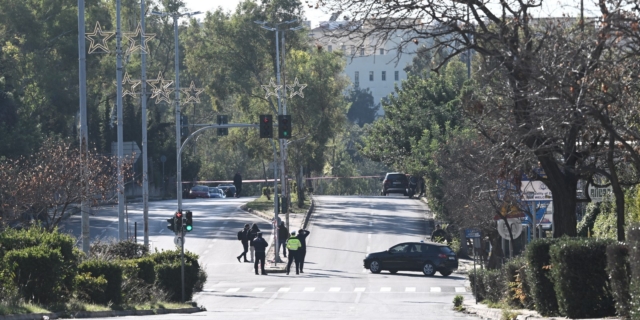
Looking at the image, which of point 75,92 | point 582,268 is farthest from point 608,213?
point 75,92

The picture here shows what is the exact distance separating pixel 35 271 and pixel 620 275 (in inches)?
464

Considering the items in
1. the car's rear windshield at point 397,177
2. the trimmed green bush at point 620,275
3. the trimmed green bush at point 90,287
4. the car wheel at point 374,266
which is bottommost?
the car wheel at point 374,266

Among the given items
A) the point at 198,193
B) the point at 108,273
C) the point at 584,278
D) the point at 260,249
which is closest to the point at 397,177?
the point at 198,193

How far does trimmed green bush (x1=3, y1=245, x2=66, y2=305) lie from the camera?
68.3 ft

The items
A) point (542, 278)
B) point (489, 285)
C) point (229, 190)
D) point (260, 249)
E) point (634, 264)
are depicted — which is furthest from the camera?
point (229, 190)

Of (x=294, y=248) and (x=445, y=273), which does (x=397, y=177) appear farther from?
(x=294, y=248)

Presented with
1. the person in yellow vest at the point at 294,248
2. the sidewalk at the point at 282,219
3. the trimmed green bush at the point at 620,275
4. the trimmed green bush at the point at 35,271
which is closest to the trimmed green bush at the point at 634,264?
the trimmed green bush at the point at 620,275

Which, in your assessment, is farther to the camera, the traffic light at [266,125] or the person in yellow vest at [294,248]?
the traffic light at [266,125]

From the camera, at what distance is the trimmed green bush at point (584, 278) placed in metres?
16.2

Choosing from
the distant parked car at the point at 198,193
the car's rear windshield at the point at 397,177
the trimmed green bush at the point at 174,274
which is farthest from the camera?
the distant parked car at the point at 198,193

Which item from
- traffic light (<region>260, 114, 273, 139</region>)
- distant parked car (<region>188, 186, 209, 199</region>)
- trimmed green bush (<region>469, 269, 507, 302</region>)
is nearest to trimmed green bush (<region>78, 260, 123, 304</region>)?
trimmed green bush (<region>469, 269, 507, 302</region>)

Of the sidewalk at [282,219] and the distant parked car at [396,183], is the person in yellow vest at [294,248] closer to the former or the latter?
the sidewalk at [282,219]

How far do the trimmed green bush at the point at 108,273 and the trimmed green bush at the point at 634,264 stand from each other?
13812 millimetres

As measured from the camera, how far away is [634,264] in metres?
13.5
